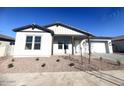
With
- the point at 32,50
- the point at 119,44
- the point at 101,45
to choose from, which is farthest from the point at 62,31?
the point at 119,44

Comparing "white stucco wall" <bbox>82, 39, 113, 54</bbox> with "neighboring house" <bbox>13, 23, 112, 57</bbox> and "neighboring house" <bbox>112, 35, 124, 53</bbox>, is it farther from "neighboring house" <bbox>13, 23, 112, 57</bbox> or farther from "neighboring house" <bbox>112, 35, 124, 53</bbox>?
"neighboring house" <bbox>112, 35, 124, 53</bbox>

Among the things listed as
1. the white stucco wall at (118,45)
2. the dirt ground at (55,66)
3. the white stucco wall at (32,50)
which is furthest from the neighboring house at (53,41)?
the white stucco wall at (118,45)

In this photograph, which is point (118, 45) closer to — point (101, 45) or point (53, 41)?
point (101, 45)

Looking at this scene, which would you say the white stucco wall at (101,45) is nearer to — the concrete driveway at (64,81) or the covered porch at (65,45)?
the covered porch at (65,45)

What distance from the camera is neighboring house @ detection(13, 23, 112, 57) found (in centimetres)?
1200

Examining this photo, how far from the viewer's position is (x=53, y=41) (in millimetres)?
16750

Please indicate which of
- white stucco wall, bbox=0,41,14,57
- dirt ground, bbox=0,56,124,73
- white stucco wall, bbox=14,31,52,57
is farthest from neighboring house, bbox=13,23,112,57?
white stucco wall, bbox=0,41,14,57

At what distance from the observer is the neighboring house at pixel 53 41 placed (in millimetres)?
12000

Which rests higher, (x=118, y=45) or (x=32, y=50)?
(x=118, y=45)

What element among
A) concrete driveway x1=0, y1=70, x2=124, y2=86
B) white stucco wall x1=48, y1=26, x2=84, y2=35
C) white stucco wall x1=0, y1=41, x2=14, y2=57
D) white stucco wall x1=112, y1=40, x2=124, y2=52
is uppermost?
white stucco wall x1=48, y1=26, x2=84, y2=35

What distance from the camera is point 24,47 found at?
1197 centimetres
